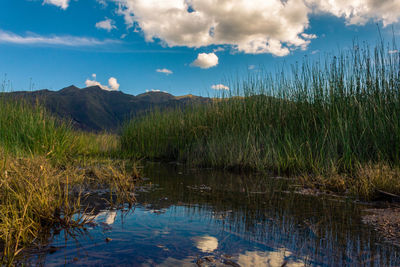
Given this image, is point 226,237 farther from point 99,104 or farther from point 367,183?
point 99,104

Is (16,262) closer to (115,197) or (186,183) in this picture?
(115,197)

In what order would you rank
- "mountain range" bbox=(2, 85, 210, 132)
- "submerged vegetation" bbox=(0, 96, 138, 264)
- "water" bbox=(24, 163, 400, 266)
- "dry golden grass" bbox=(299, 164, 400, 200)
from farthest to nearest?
"mountain range" bbox=(2, 85, 210, 132)
"dry golden grass" bbox=(299, 164, 400, 200)
"submerged vegetation" bbox=(0, 96, 138, 264)
"water" bbox=(24, 163, 400, 266)

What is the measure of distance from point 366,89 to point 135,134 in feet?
24.5

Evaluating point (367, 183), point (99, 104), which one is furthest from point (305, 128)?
point (99, 104)

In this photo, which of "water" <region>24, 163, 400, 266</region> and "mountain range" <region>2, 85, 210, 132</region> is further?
"mountain range" <region>2, 85, 210, 132</region>

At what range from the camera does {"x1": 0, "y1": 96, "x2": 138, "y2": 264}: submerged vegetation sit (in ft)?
5.53

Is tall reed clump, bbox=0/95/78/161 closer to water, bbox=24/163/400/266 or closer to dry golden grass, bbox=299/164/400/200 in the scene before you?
water, bbox=24/163/400/266

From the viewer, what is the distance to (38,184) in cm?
207

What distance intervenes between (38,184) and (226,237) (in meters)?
1.55

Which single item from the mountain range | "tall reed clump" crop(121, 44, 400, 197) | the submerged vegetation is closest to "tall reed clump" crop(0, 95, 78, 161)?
the submerged vegetation

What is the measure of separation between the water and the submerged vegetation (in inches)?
6.5

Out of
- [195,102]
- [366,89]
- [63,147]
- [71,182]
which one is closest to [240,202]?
[71,182]

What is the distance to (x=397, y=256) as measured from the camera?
150 centimetres

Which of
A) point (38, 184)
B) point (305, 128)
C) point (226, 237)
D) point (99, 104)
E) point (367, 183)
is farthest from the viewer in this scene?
point (99, 104)
